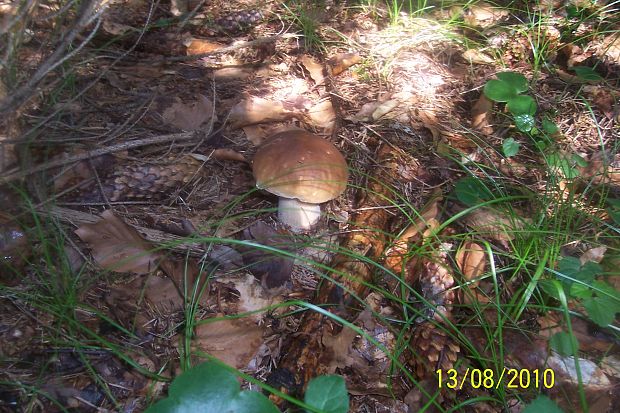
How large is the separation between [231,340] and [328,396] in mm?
536

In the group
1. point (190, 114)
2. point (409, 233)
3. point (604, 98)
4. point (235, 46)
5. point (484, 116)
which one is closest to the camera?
point (409, 233)

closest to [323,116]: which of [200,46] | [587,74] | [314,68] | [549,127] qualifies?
[314,68]

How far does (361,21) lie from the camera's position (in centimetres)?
323

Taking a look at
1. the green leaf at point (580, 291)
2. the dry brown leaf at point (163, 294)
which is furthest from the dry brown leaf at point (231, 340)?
the green leaf at point (580, 291)

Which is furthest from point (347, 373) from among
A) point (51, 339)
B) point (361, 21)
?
point (361, 21)

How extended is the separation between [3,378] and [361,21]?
3.05 metres

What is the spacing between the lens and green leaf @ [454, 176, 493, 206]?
73.4 inches

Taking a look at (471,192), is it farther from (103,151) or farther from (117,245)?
(103,151)

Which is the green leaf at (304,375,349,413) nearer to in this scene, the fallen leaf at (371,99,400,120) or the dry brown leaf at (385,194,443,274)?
the dry brown leaf at (385,194,443,274)

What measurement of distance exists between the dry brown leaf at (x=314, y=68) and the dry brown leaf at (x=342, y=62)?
8 centimetres

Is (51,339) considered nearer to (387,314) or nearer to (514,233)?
(387,314)

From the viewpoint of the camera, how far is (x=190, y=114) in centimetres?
233

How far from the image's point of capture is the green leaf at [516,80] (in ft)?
7.26

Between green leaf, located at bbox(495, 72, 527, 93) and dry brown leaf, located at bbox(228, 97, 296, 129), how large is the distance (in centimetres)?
115
